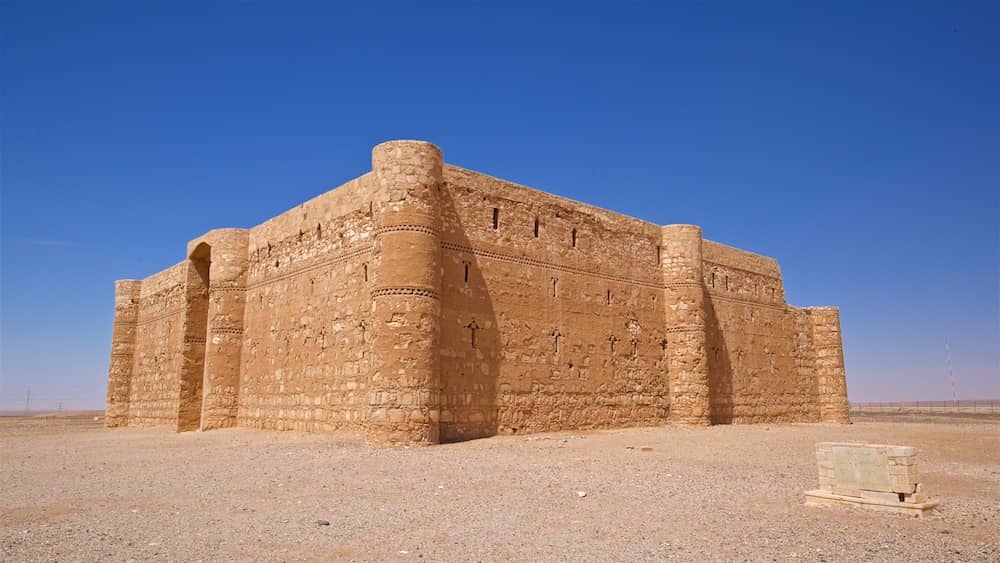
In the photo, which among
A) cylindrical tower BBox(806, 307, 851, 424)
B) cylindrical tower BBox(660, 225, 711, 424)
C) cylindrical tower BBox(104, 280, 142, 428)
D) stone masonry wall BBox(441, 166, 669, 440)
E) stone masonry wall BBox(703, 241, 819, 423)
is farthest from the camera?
cylindrical tower BBox(104, 280, 142, 428)

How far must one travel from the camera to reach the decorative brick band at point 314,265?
663 inches

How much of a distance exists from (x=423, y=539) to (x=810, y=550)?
11.1 feet

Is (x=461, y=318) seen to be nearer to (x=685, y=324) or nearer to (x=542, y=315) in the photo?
(x=542, y=315)

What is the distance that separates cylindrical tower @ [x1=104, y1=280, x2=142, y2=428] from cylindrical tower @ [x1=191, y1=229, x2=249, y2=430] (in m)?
12.1

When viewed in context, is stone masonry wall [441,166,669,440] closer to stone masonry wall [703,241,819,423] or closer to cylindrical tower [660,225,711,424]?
cylindrical tower [660,225,711,424]

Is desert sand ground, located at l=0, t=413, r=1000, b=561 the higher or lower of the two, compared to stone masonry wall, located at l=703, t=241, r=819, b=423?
lower

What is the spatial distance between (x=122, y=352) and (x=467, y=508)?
28.7 m

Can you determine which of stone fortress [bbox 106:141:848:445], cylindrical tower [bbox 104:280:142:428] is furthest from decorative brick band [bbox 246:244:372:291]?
cylindrical tower [bbox 104:280:142:428]

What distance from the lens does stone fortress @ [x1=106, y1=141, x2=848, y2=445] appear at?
14781mm

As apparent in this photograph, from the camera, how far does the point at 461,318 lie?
1616cm

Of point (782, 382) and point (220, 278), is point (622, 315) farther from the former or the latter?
point (220, 278)

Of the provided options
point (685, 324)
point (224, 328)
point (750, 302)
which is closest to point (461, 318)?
point (685, 324)

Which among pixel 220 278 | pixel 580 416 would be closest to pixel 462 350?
pixel 580 416

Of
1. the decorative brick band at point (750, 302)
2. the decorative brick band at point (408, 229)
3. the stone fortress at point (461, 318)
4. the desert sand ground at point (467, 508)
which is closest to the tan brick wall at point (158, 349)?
the stone fortress at point (461, 318)
